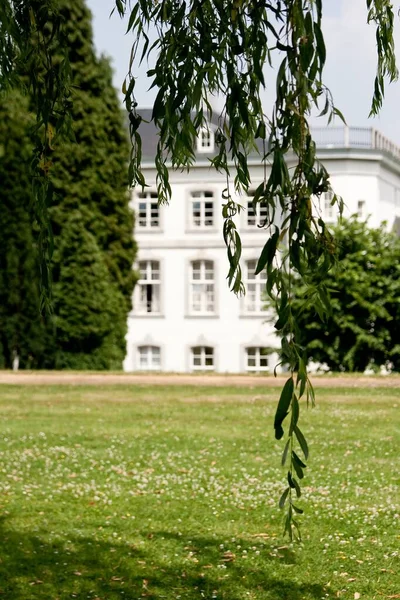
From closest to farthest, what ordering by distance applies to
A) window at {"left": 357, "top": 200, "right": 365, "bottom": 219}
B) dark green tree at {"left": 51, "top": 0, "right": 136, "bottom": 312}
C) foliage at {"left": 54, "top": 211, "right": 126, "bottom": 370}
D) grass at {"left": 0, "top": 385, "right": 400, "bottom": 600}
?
grass at {"left": 0, "top": 385, "right": 400, "bottom": 600} < dark green tree at {"left": 51, "top": 0, "right": 136, "bottom": 312} < foliage at {"left": 54, "top": 211, "right": 126, "bottom": 370} < window at {"left": 357, "top": 200, "right": 365, "bottom": 219}

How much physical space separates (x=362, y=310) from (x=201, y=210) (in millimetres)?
14406

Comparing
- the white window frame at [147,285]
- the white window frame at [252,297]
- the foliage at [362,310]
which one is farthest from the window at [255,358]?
the foliage at [362,310]

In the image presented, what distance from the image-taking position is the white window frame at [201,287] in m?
34.3

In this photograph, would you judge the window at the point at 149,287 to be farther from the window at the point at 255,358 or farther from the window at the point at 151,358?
the window at the point at 255,358

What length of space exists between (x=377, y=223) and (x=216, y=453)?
24592 mm

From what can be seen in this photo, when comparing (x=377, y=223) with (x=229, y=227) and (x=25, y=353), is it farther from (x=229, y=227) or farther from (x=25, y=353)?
(x=229, y=227)

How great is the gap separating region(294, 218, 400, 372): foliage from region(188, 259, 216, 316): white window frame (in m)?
13.1

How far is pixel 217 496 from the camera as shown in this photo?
26.9 feet

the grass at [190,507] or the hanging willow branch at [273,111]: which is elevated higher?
the hanging willow branch at [273,111]

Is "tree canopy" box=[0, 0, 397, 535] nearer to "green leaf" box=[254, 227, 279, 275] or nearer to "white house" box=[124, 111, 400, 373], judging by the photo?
"green leaf" box=[254, 227, 279, 275]

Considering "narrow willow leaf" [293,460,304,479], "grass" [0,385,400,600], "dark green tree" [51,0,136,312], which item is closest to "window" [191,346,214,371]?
"dark green tree" [51,0,136,312]

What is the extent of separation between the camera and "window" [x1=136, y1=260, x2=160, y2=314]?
1374 inches

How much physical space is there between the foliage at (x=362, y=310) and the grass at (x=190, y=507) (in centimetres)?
721

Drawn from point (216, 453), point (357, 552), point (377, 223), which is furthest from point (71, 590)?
point (377, 223)
